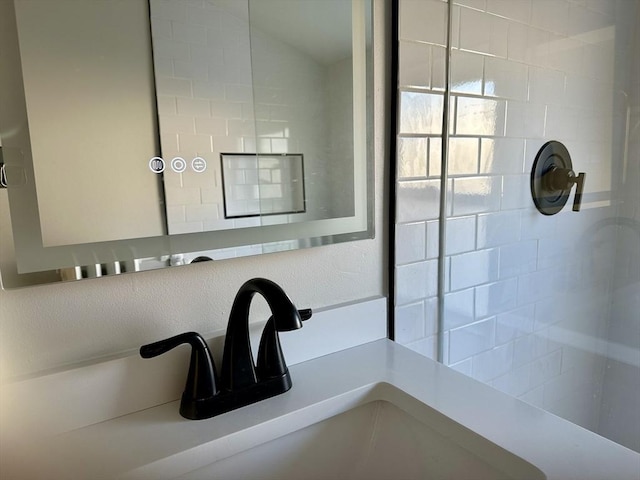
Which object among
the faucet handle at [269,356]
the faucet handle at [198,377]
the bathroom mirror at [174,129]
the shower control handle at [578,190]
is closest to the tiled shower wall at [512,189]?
the shower control handle at [578,190]

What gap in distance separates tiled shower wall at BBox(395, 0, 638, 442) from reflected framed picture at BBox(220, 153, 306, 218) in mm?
258

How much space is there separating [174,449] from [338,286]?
45 centimetres

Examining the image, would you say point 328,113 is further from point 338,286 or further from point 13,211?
point 13,211

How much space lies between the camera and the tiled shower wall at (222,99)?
0.67 metres

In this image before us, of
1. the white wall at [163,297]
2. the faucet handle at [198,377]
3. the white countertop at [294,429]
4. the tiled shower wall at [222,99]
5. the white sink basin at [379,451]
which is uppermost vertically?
the tiled shower wall at [222,99]

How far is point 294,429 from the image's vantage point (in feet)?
2.32

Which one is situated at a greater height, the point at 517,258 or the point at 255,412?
the point at 517,258

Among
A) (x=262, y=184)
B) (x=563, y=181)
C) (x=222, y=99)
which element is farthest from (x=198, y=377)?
(x=563, y=181)

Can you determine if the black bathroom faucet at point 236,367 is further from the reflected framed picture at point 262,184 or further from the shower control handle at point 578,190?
the shower control handle at point 578,190

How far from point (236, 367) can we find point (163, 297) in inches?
6.9

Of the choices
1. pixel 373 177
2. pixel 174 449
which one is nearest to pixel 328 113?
pixel 373 177

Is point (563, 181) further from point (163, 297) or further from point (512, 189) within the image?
point (163, 297)

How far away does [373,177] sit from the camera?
0.92 metres

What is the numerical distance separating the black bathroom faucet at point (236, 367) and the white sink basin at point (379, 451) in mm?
83
